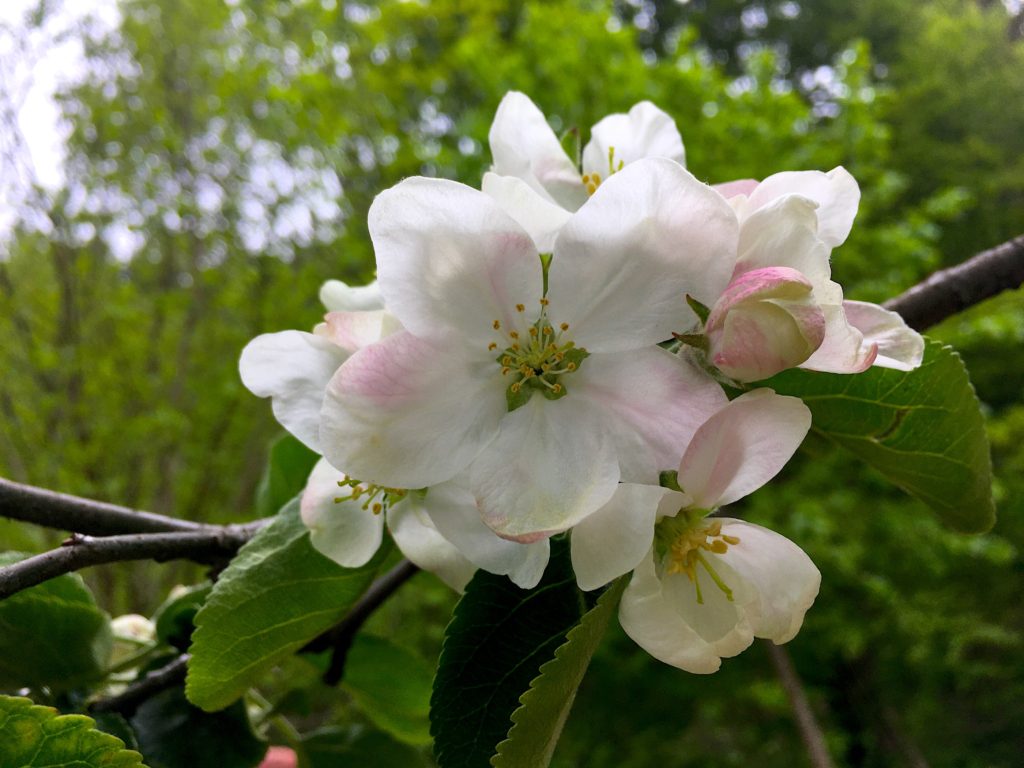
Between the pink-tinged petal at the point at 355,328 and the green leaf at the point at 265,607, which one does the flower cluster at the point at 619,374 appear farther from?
the green leaf at the point at 265,607

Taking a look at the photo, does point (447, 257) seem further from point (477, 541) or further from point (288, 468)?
point (288, 468)

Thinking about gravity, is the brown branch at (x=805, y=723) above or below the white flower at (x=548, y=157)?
below

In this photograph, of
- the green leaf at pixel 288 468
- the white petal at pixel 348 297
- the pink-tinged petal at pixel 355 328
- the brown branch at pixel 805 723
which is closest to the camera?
the pink-tinged petal at pixel 355 328

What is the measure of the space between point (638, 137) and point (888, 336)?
0.25 m

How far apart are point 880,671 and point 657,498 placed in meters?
4.79

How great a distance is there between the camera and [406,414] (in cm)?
37

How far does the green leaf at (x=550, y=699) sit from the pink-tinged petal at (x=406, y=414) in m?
0.10

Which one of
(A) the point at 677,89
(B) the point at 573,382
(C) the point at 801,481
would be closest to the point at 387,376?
(B) the point at 573,382

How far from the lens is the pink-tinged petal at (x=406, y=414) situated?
1.18ft

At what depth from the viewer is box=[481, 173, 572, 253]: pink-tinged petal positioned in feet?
1.32

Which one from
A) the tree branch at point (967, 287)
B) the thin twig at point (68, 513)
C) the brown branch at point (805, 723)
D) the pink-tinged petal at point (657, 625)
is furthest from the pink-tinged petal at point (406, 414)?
the brown branch at point (805, 723)

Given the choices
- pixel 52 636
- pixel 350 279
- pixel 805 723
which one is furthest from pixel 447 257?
pixel 350 279

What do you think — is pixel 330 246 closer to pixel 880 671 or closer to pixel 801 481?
pixel 801 481

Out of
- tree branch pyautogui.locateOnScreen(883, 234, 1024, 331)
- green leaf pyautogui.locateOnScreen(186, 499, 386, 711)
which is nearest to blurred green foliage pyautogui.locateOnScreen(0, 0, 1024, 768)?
tree branch pyautogui.locateOnScreen(883, 234, 1024, 331)
